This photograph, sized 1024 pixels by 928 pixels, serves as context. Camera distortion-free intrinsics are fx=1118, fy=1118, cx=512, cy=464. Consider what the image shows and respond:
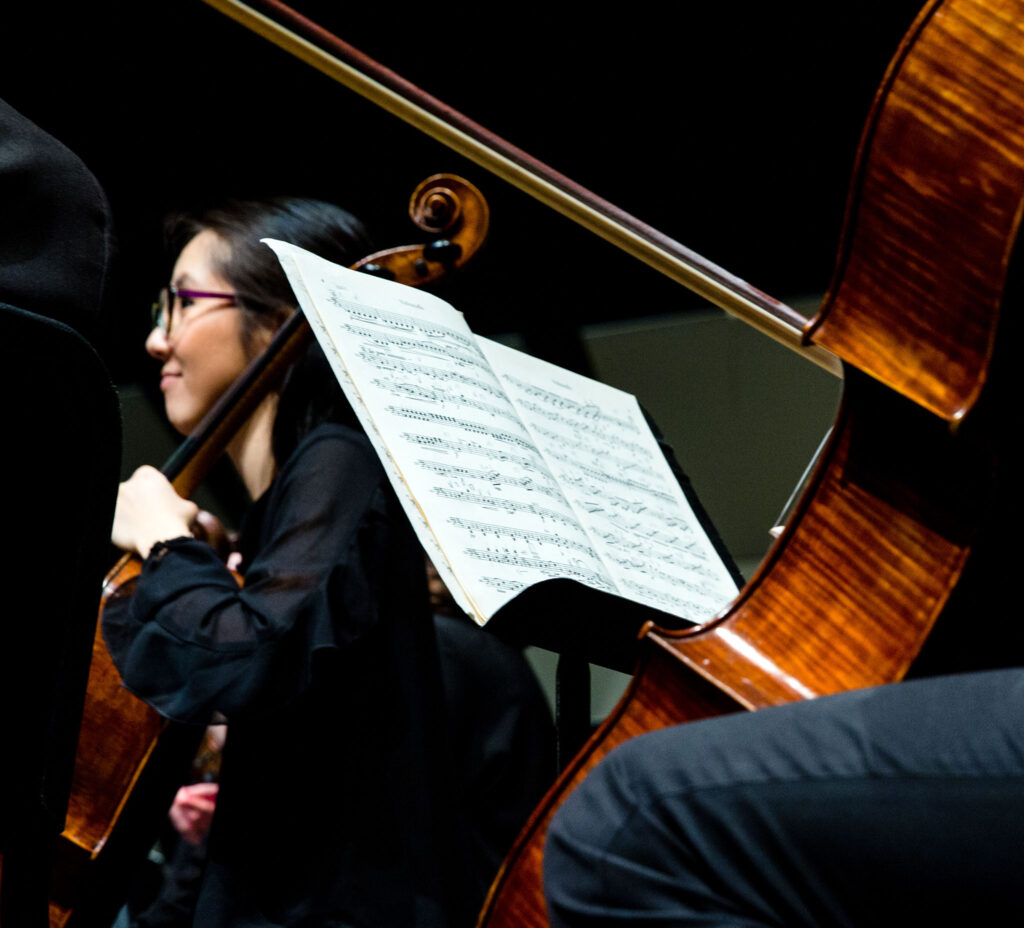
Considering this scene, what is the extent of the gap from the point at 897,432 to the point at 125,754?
3.10 ft

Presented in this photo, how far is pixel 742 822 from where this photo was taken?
0.49 meters

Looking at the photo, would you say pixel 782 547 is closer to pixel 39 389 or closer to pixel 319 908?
pixel 39 389

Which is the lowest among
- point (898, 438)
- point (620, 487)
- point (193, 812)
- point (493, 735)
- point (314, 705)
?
point (193, 812)

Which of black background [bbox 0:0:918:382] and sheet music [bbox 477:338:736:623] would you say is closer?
sheet music [bbox 477:338:736:623]

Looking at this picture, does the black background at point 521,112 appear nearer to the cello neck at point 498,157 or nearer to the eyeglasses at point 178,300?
the eyeglasses at point 178,300

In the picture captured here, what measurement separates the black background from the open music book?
1.49m

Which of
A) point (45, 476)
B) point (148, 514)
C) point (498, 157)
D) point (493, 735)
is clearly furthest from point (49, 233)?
point (493, 735)

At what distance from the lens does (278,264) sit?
1.56m

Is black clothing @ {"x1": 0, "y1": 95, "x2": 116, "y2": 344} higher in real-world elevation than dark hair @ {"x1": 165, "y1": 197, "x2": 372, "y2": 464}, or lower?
higher

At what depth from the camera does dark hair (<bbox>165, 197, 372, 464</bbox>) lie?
1521 mm

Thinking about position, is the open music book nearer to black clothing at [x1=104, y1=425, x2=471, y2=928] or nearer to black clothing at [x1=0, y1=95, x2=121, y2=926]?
black clothing at [x1=0, y1=95, x2=121, y2=926]

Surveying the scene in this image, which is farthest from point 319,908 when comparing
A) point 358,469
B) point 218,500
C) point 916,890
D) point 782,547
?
point 218,500

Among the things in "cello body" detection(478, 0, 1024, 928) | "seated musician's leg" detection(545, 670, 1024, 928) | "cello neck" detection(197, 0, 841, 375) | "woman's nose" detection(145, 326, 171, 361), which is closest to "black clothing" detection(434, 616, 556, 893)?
"woman's nose" detection(145, 326, 171, 361)

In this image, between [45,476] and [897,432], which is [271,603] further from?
[897,432]
